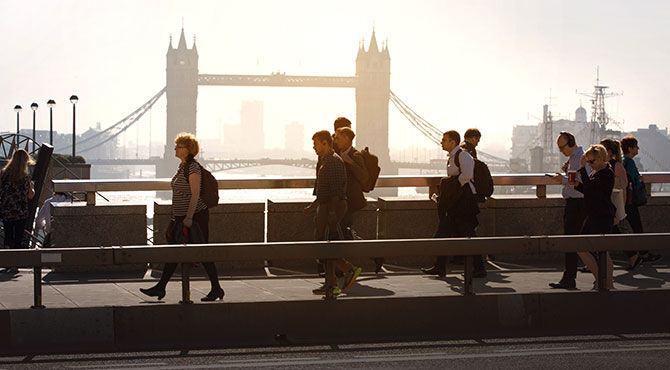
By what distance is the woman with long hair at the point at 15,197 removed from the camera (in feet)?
40.5

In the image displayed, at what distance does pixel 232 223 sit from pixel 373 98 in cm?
15548

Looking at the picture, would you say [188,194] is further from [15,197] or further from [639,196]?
[639,196]

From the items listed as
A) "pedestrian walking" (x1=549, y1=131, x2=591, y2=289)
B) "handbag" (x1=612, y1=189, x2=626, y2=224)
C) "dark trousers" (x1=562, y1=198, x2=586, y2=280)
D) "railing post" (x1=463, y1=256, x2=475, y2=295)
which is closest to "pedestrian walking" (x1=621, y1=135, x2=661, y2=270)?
"handbag" (x1=612, y1=189, x2=626, y2=224)

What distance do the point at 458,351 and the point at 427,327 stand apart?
756mm

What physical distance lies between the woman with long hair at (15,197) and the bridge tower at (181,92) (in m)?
155

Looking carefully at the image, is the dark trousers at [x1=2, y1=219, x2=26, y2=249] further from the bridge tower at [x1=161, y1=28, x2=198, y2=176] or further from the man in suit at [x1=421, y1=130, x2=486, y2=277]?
the bridge tower at [x1=161, y1=28, x2=198, y2=176]

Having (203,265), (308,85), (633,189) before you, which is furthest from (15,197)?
(308,85)

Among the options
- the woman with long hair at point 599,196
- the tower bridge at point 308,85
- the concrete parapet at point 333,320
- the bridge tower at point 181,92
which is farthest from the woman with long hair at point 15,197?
the bridge tower at point 181,92

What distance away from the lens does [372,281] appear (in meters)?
10.9

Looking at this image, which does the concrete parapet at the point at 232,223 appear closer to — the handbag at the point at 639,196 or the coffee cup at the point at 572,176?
the coffee cup at the point at 572,176

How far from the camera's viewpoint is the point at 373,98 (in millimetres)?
167000

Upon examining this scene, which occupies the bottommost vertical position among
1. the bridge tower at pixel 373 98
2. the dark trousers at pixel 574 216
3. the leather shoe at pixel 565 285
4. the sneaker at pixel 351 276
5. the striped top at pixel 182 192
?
the leather shoe at pixel 565 285

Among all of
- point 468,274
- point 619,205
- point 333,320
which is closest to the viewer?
point 333,320

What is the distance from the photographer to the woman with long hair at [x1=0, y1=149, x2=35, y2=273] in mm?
12359
